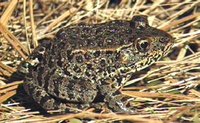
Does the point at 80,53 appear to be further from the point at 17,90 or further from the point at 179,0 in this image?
the point at 179,0

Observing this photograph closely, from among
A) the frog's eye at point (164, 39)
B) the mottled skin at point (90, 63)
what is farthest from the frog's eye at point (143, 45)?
the frog's eye at point (164, 39)

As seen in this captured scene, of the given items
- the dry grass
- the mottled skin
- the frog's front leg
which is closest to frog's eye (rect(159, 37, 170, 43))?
the mottled skin

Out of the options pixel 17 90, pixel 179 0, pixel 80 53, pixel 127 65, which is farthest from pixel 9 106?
pixel 179 0

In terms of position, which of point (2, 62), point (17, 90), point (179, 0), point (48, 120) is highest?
point (179, 0)

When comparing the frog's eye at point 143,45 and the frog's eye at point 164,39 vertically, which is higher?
the frog's eye at point 164,39

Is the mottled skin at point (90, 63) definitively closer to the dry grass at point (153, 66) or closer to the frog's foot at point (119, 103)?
the frog's foot at point (119, 103)

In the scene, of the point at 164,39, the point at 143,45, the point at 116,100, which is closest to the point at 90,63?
the point at 116,100

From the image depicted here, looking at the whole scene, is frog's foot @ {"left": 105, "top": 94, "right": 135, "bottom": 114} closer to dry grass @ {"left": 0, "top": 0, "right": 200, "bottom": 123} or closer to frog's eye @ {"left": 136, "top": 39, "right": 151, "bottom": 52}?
dry grass @ {"left": 0, "top": 0, "right": 200, "bottom": 123}
